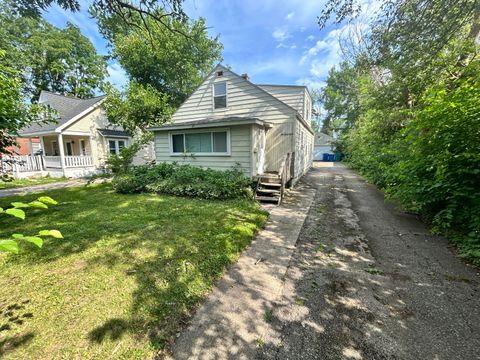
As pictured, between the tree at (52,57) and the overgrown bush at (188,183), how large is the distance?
1833cm

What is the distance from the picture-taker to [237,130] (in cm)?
841

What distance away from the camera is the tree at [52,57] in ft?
68.0

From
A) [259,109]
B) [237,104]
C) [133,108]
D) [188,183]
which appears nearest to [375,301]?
[188,183]

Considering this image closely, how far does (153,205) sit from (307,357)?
568 centimetres

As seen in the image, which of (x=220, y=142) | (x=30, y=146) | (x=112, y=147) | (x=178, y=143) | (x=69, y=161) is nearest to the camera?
(x=220, y=142)

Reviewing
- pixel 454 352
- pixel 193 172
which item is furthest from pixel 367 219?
pixel 193 172

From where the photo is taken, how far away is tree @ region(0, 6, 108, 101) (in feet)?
68.0

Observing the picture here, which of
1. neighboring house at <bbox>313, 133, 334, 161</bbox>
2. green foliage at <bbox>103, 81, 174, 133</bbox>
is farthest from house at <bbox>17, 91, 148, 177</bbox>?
neighboring house at <bbox>313, 133, 334, 161</bbox>

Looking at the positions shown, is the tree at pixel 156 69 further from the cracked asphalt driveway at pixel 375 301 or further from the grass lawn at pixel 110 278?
the cracked asphalt driveway at pixel 375 301

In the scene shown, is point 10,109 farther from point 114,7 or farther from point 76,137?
point 76,137

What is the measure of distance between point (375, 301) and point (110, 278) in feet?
11.7

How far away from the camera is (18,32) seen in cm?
2150

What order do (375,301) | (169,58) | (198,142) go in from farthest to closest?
(169,58), (198,142), (375,301)

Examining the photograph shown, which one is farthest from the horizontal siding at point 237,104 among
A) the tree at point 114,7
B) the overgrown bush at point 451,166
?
the tree at point 114,7
